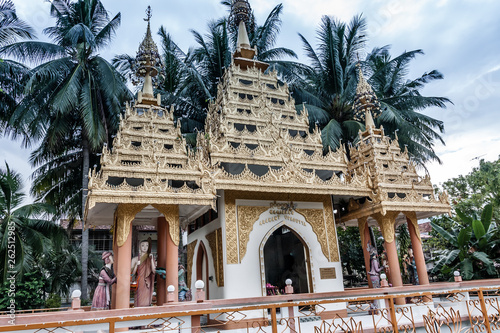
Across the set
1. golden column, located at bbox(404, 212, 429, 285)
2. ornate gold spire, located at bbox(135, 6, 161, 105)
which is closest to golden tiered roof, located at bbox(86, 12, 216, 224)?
ornate gold spire, located at bbox(135, 6, 161, 105)

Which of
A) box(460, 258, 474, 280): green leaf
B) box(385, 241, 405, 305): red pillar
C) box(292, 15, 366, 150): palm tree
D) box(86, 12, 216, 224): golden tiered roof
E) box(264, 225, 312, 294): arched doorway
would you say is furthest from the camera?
box(292, 15, 366, 150): palm tree

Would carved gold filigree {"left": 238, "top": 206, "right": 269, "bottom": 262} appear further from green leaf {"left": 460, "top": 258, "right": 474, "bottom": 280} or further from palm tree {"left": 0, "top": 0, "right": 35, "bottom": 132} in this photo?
palm tree {"left": 0, "top": 0, "right": 35, "bottom": 132}

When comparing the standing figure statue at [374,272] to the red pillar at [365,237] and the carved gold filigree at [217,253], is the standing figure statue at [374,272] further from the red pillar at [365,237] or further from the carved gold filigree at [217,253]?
the carved gold filigree at [217,253]

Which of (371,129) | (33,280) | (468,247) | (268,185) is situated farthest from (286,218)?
(33,280)

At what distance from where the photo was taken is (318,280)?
10.7m

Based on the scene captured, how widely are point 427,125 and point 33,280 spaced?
22.6 m

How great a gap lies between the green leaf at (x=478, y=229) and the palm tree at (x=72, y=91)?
15.7 metres

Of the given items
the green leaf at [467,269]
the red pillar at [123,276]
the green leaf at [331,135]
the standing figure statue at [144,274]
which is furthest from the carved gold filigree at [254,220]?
the green leaf at [331,135]

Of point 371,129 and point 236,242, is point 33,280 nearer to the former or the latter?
point 236,242

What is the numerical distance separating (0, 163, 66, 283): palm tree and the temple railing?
698 centimetres

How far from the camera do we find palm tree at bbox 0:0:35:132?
16203mm

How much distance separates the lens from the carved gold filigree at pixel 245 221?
33.1 ft

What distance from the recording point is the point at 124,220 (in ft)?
27.6

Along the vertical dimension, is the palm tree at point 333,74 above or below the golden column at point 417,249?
above
